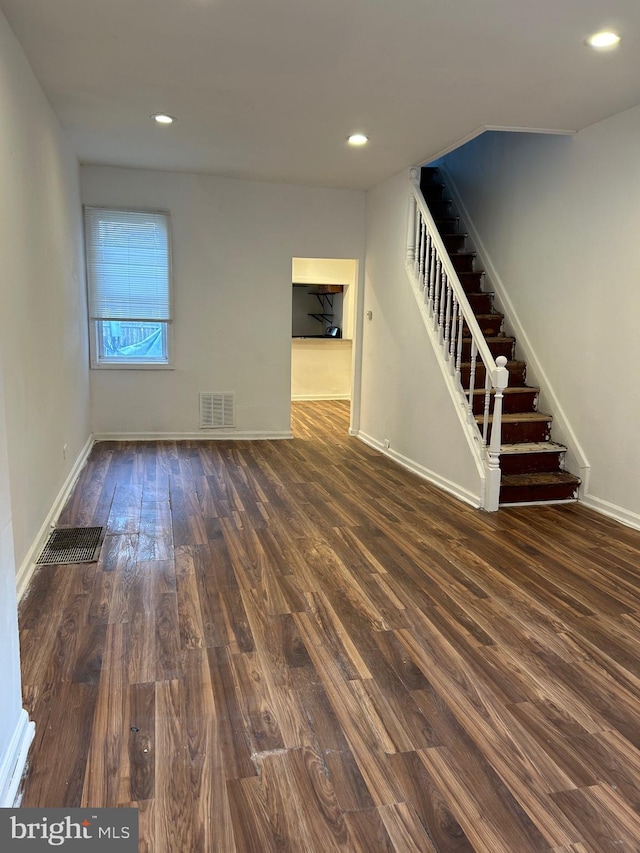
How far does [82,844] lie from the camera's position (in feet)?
4.97

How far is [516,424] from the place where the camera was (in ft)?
16.0

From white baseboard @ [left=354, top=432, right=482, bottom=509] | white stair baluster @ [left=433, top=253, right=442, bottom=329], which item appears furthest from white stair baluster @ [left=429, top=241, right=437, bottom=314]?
white baseboard @ [left=354, top=432, right=482, bottom=509]

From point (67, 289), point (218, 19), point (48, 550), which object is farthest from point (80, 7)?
point (48, 550)

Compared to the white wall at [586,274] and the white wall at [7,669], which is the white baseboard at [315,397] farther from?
the white wall at [7,669]

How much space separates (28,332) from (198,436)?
3.47 meters

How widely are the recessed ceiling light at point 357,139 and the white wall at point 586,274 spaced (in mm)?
1462

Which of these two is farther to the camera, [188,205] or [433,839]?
[188,205]

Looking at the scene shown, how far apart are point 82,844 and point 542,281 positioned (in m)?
4.88

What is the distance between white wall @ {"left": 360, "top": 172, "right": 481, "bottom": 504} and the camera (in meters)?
4.93

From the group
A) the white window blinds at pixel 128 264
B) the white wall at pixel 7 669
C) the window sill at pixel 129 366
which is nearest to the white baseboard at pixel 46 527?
the window sill at pixel 129 366

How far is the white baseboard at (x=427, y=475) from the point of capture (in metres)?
4.56

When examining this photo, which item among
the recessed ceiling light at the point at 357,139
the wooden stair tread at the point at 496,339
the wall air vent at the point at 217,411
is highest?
the recessed ceiling light at the point at 357,139

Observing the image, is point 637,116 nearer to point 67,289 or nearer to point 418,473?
point 418,473

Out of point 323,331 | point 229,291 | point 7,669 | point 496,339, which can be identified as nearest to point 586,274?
point 496,339
